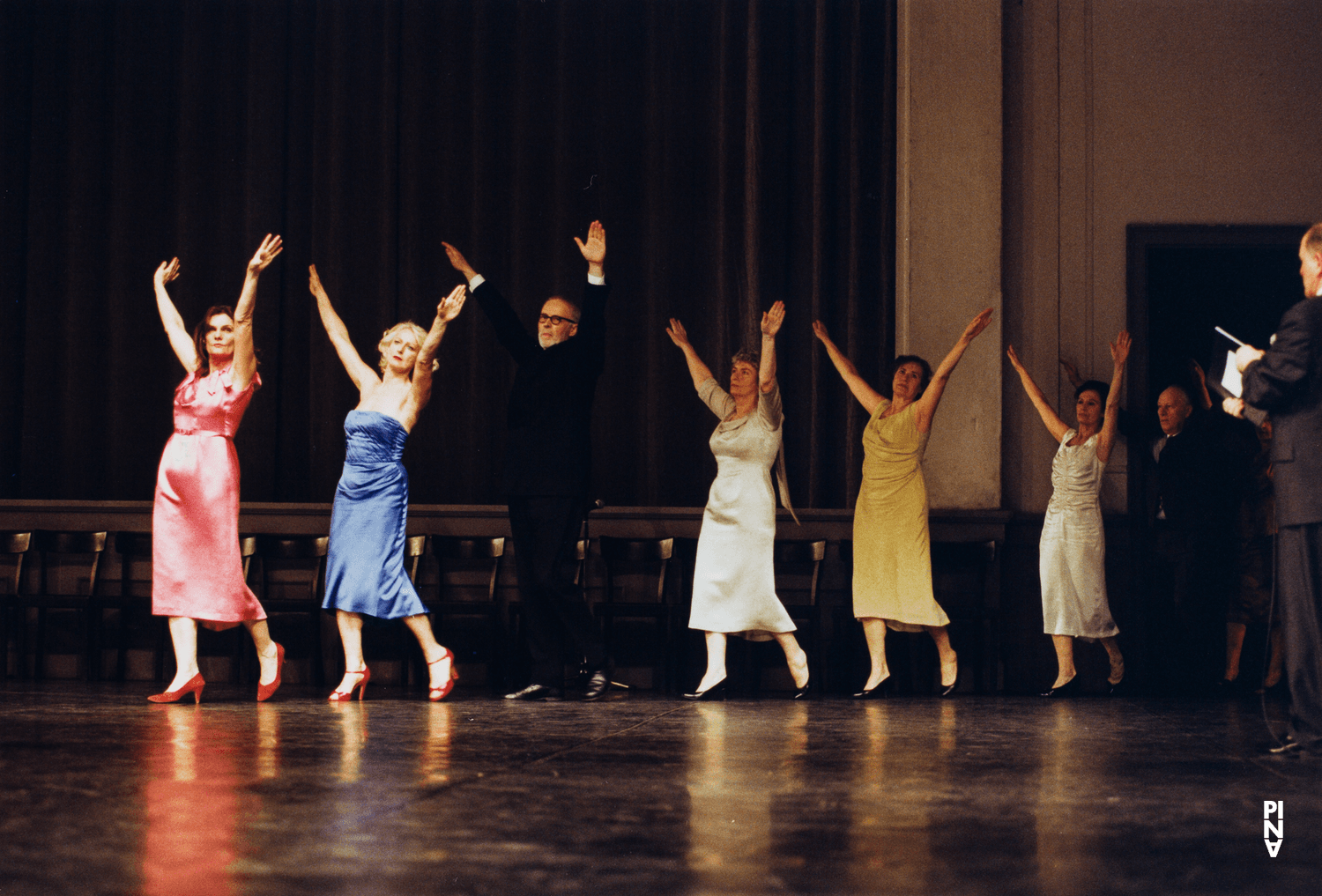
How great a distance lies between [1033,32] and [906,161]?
3.47 ft

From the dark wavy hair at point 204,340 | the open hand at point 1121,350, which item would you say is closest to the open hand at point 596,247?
the dark wavy hair at point 204,340

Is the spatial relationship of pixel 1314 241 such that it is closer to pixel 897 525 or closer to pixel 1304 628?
pixel 1304 628

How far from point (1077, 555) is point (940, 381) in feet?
3.95

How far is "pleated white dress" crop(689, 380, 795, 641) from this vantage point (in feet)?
17.8

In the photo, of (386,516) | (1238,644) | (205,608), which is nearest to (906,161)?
(1238,644)

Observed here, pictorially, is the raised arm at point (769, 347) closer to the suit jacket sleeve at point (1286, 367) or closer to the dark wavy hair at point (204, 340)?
the suit jacket sleeve at point (1286, 367)

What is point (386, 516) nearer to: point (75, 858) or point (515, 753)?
point (515, 753)

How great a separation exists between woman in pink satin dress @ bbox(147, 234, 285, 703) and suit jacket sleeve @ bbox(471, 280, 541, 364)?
2.73 feet

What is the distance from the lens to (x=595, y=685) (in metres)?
5.11

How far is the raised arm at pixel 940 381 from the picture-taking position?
557 cm

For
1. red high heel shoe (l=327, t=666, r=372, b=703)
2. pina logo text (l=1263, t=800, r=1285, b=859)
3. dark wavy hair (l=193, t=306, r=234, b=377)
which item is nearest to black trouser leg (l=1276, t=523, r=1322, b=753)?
pina logo text (l=1263, t=800, r=1285, b=859)

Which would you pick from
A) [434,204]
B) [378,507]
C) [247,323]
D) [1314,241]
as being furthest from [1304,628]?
[434,204]

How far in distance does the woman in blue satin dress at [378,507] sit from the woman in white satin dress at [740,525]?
3.70ft

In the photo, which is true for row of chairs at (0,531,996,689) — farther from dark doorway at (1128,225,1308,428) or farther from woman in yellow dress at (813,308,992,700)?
dark doorway at (1128,225,1308,428)
